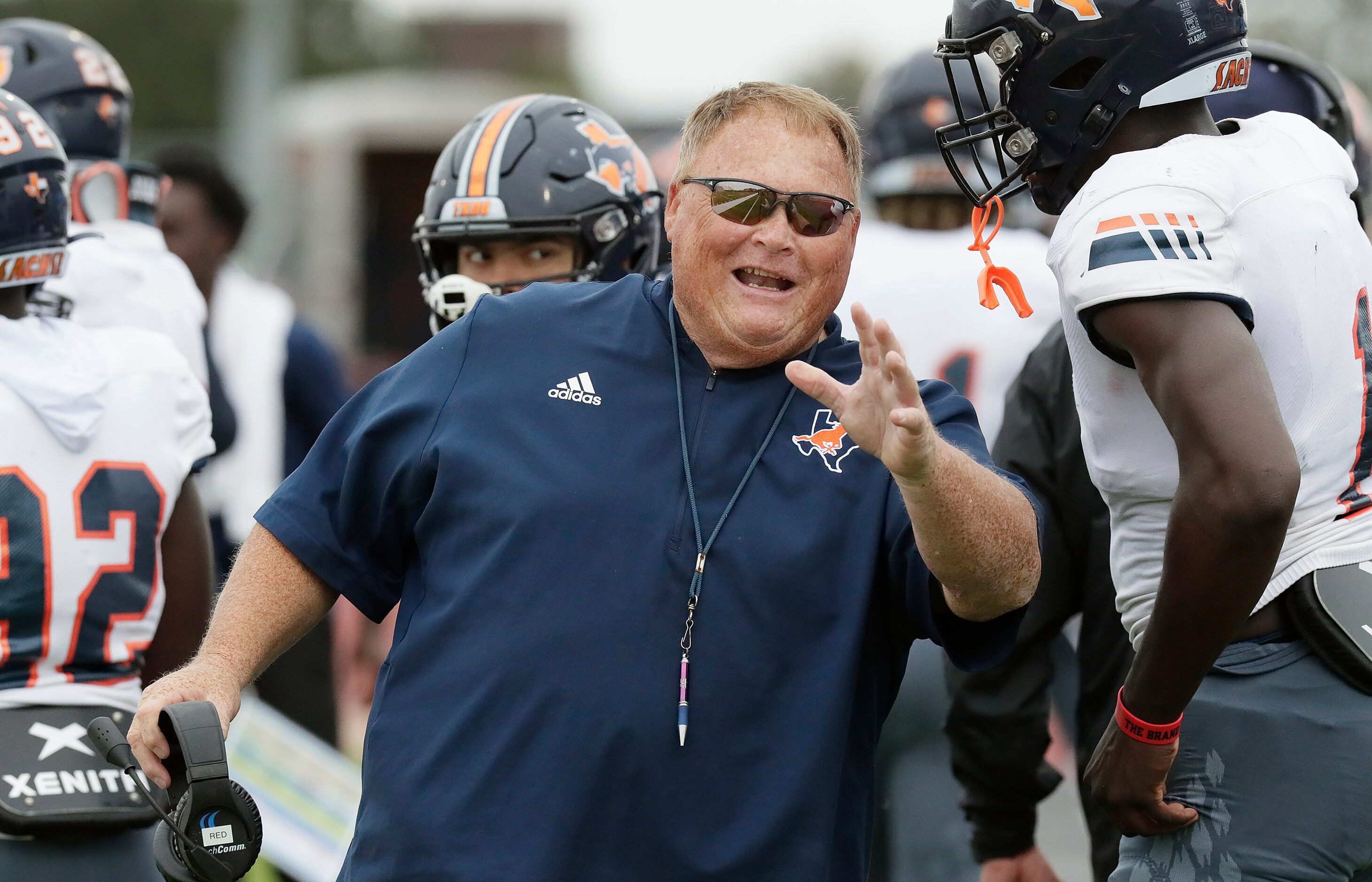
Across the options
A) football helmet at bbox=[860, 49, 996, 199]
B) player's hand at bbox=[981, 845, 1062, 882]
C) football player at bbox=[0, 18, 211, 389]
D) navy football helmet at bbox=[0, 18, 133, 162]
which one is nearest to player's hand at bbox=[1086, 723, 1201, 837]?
player's hand at bbox=[981, 845, 1062, 882]

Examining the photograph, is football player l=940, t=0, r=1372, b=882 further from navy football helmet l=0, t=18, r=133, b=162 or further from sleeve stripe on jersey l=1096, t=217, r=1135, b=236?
navy football helmet l=0, t=18, r=133, b=162

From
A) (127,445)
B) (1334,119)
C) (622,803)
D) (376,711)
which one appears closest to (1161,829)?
(622,803)

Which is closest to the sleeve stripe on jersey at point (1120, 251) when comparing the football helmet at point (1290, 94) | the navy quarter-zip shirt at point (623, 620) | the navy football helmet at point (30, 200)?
the navy quarter-zip shirt at point (623, 620)

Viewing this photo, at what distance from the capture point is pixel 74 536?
363 centimetres

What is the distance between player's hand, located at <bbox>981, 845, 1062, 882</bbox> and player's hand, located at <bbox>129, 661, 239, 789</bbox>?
2.11 metres

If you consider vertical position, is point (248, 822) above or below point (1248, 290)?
below

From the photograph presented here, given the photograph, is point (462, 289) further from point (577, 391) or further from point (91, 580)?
point (577, 391)

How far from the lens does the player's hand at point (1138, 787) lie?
2781mm

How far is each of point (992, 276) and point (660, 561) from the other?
0.80 meters

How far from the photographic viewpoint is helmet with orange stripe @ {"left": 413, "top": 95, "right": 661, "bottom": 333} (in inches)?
172

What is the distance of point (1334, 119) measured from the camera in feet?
13.4

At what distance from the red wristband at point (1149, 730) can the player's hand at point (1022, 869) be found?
5.15 feet

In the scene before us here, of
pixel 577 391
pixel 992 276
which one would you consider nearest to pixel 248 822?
pixel 577 391

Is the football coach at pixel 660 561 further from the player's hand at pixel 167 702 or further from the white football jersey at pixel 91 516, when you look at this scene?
the white football jersey at pixel 91 516
